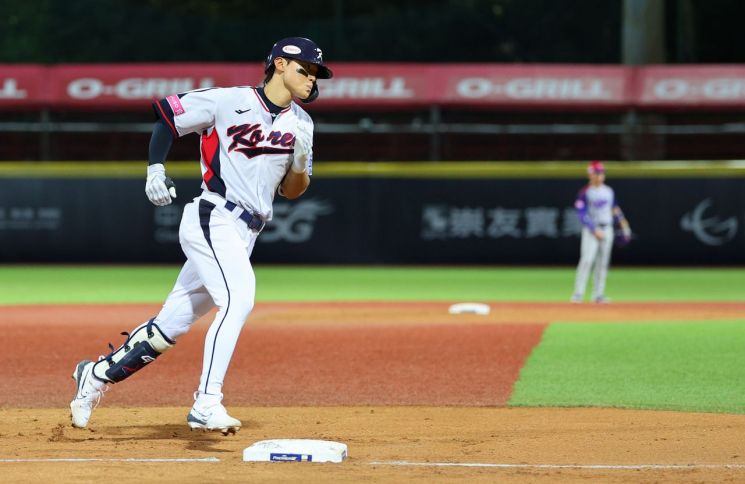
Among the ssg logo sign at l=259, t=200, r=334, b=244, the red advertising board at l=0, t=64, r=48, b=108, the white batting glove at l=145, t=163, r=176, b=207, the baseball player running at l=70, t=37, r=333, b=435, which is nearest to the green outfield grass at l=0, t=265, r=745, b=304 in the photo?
the ssg logo sign at l=259, t=200, r=334, b=244

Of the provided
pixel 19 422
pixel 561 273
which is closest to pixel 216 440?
pixel 19 422

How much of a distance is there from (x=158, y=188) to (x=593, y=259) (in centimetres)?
1068

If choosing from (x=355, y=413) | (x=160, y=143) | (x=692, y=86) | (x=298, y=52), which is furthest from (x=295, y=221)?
(x=160, y=143)

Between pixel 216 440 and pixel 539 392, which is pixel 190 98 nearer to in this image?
pixel 216 440

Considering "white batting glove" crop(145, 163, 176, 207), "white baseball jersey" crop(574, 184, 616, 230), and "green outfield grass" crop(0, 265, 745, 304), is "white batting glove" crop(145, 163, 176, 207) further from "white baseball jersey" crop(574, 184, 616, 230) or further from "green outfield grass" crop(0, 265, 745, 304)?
"white baseball jersey" crop(574, 184, 616, 230)

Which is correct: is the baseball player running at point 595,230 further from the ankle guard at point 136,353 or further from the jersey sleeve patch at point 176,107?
the jersey sleeve patch at point 176,107

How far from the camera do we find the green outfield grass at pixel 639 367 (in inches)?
305

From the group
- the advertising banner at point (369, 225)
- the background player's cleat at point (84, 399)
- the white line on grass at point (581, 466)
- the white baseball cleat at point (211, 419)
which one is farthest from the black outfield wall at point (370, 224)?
the white line on grass at point (581, 466)

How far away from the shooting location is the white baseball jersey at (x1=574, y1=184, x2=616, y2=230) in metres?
15.6

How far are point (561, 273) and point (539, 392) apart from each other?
13.3m

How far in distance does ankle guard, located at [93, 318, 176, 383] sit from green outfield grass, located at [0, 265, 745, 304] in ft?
31.7

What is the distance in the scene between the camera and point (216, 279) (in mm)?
6062

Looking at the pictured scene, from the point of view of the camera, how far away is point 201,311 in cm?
632

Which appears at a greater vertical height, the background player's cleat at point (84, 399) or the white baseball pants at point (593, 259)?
the white baseball pants at point (593, 259)
